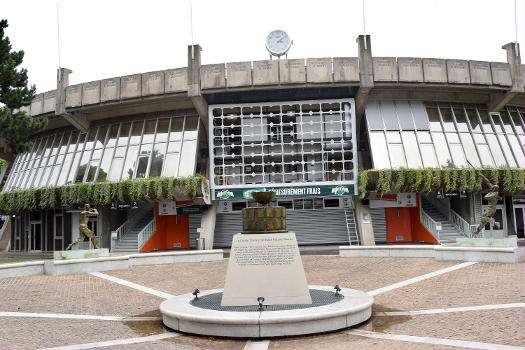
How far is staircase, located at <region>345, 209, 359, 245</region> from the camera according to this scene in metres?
27.7

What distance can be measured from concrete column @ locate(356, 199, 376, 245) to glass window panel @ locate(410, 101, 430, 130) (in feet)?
20.5

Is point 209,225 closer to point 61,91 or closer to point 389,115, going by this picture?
point 61,91

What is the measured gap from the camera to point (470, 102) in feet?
97.2

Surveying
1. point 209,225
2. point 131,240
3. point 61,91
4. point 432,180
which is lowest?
point 131,240

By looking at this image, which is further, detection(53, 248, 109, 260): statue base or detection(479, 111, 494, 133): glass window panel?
detection(479, 111, 494, 133): glass window panel

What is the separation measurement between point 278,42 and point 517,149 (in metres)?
16.6

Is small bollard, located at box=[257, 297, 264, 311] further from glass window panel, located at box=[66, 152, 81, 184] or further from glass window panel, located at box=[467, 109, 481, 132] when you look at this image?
glass window panel, located at box=[467, 109, 481, 132]

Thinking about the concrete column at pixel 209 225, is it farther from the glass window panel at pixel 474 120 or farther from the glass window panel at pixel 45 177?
the glass window panel at pixel 474 120

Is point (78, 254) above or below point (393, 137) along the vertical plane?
below

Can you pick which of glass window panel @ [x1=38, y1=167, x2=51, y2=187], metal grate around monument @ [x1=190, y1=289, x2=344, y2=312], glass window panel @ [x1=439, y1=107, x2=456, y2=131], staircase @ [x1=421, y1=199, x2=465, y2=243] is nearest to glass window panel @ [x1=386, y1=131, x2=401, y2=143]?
glass window panel @ [x1=439, y1=107, x2=456, y2=131]

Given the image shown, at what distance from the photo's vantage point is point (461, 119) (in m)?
29.3

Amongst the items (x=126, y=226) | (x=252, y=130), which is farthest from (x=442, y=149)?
(x=126, y=226)

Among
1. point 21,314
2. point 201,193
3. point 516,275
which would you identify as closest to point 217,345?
point 21,314

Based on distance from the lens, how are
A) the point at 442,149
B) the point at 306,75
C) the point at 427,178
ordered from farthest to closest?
the point at 442,149 → the point at 306,75 → the point at 427,178
